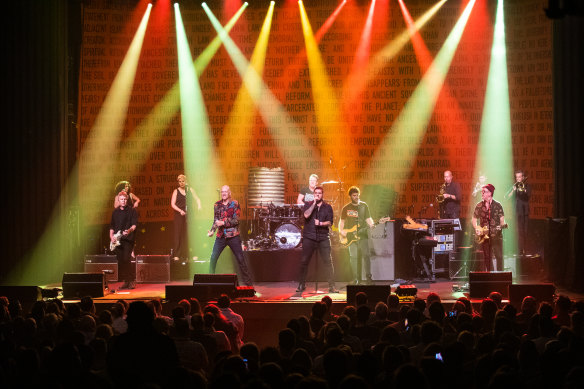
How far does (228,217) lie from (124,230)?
2.21 meters

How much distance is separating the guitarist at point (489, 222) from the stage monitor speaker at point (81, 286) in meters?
7.06

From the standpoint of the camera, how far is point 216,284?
1210 cm

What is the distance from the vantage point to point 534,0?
18.4 metres

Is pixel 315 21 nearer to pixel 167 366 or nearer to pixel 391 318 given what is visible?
pixel 391 318

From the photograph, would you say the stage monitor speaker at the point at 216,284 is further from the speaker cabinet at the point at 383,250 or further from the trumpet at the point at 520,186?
the trumpet at the point at 520,186

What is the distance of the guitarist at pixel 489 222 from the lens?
13.4 meters

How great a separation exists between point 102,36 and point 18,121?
3922 millimetres

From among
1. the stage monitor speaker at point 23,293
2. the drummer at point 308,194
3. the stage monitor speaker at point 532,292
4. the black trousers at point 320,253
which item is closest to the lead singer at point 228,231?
the black trousers at point 320,253

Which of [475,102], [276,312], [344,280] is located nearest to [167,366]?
[276,312]

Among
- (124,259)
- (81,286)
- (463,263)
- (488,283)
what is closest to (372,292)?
(488,283)

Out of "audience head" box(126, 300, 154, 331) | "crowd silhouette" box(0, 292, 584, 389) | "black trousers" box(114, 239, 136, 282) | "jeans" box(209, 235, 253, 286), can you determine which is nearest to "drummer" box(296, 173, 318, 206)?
"jeans" box(209, 235, 253, 286)

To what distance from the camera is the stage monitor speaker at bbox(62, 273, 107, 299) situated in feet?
43.2

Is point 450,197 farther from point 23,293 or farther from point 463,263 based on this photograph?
point 23,293

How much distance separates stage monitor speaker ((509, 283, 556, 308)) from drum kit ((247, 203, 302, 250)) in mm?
5543
